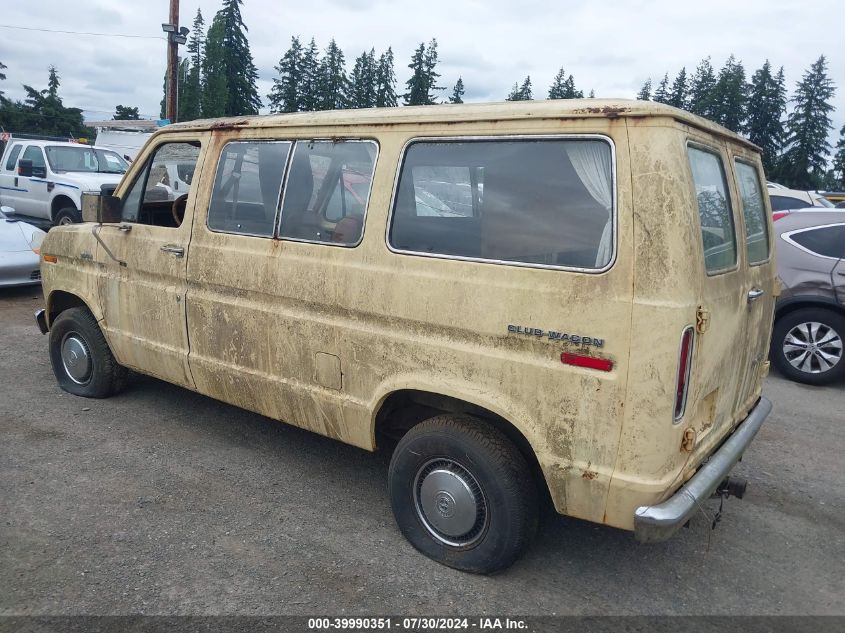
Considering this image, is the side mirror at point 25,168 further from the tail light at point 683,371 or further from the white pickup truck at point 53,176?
the tail light at point 683,371

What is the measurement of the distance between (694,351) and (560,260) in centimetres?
65

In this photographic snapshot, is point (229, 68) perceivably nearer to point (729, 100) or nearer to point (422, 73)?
point (422, 73)

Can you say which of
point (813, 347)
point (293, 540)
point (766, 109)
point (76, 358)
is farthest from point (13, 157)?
point (766, 109)

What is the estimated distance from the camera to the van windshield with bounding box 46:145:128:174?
41.3 feet

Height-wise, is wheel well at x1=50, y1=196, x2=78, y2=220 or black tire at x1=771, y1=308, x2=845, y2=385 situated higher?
wheel well at x1=50, y1=196, x2=78, y2=220

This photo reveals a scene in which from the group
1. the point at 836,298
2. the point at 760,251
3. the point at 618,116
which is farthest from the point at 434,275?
the point at 836,298

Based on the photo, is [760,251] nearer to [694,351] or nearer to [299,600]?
[694,351]

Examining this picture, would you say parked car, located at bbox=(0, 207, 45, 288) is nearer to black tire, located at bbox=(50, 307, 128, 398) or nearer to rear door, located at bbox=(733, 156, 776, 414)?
black tire, located at bbox=(50, 307, 128, 398)

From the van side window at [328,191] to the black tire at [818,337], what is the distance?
17.0 feet

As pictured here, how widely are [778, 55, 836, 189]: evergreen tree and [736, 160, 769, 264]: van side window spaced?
69142 mm

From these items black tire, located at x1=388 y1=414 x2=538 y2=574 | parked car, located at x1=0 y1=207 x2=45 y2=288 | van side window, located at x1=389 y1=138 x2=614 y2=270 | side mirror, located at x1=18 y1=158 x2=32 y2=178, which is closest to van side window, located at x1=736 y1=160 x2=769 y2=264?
van side window, located at x1=389 y1=138 x2=614 y2=270

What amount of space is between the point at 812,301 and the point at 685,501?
15.8ft

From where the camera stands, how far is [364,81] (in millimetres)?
66938

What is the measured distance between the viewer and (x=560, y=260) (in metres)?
2.81
